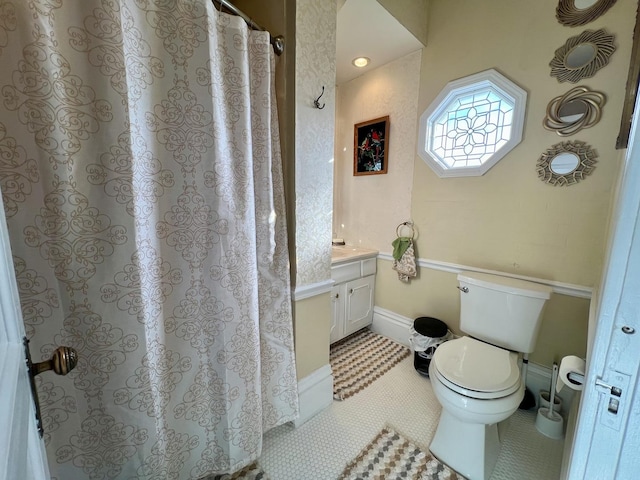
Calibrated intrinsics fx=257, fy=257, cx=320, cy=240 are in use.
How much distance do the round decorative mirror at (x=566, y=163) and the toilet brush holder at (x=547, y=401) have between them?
1.19 m

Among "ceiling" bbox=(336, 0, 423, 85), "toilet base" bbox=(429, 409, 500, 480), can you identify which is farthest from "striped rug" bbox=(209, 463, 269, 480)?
"ceiling" bbox=(336, 0, 423, 85)

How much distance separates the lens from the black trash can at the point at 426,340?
69.0 inches

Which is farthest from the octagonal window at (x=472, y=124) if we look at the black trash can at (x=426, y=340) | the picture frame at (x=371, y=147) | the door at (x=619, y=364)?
the door at (x=619, y=364)

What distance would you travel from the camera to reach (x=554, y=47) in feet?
4.45

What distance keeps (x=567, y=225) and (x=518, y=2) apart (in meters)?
1.27

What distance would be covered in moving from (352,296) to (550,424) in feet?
4.22

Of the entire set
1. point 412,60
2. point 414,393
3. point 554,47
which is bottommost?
point 414,393

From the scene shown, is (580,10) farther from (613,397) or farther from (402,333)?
(402,333)

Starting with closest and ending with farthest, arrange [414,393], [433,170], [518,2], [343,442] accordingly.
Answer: [343,442] → [518,2] → [414,393] → [433,170]

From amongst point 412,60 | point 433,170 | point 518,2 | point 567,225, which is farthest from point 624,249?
point 412,60

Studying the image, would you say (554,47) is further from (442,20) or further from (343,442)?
(343,442)

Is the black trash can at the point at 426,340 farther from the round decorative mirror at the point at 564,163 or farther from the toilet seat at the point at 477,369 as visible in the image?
the round decorative mirror at the point at 564,163

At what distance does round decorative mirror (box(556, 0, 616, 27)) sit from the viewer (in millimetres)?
1224

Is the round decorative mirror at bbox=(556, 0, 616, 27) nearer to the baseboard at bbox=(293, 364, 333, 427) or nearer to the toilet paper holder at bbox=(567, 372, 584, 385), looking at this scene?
the toilet paper holder at bbox=(567, 372, 584, 385)
